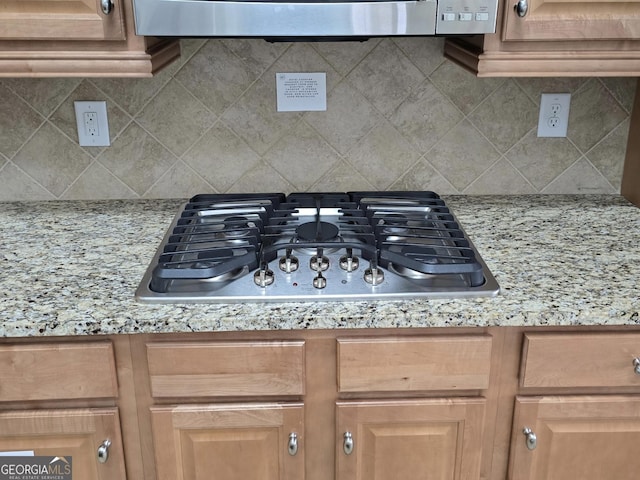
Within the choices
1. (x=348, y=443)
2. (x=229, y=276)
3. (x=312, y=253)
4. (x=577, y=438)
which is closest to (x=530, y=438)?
(x=577, y=438)

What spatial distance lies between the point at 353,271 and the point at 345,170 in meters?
0.51

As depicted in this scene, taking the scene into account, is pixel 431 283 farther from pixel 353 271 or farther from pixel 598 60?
pixel 598 60

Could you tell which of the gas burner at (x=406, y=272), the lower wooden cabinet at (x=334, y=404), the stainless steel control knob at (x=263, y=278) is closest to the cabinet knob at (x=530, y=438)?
the lower wooden cabinet at (x=334, y=404)

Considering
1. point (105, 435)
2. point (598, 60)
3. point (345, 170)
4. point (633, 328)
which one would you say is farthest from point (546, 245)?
point (105, 435)

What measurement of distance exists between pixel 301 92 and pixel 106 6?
22.1 inches

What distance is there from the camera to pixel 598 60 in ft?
4.57

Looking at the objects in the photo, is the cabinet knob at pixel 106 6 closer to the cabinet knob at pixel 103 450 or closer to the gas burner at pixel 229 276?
the gas burner at pixel 229 276

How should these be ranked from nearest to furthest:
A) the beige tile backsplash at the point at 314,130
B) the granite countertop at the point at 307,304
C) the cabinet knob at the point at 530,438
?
the granite countertop at the point at 307,304
the cabinet knob at the point at 530,438
the beige tile backsplash at the point at 314,130

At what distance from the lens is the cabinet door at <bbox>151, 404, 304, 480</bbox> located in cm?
126

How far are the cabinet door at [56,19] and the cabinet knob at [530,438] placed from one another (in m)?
1.14

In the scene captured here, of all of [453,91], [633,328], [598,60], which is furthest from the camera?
[453,91]

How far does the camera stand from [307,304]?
1223 mm

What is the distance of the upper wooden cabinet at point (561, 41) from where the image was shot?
1.33 metres

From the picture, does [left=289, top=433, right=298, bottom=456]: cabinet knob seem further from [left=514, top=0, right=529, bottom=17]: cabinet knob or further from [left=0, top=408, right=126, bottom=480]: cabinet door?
[left=514, top=0, right=529, bottom=17]: cabinet knob
